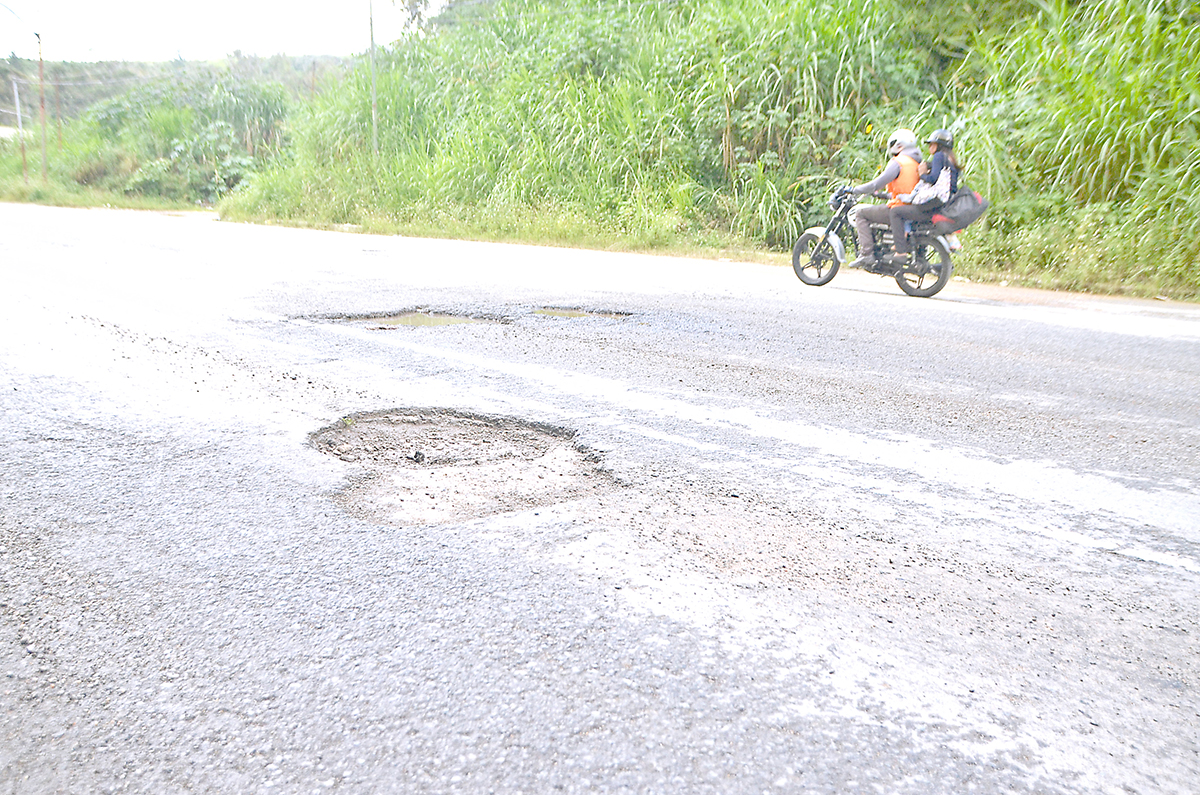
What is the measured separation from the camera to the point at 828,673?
2.24 meters

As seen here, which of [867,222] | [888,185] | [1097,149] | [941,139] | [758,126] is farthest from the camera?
[758,126]

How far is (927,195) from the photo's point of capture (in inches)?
357

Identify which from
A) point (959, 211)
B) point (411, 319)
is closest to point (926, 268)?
point (959, 211)

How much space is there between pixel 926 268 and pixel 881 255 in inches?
19.3

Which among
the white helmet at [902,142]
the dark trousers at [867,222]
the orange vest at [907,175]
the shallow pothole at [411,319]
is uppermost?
the white helmet at [902,142]

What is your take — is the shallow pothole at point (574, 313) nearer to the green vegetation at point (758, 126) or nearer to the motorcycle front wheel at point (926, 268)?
the motorcycle front wheel at point (926, 268)

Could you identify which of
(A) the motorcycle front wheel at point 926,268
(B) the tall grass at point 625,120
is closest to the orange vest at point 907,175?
(A) the motorcycle front wheel at point 926,268

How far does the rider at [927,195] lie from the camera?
9055mm

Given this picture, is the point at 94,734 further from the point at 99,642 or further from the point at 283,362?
the point at 283,362

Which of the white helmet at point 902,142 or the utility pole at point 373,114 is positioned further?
the utility pole at point 373,114

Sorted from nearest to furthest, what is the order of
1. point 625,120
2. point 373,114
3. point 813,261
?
point 813,261, point 625,120, point 373,114

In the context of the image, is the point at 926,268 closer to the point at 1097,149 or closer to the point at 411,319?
the point at 1097,149

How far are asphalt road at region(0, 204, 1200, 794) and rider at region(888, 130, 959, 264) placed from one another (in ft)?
11.5

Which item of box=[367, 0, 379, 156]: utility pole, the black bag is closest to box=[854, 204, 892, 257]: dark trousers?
the black bag
